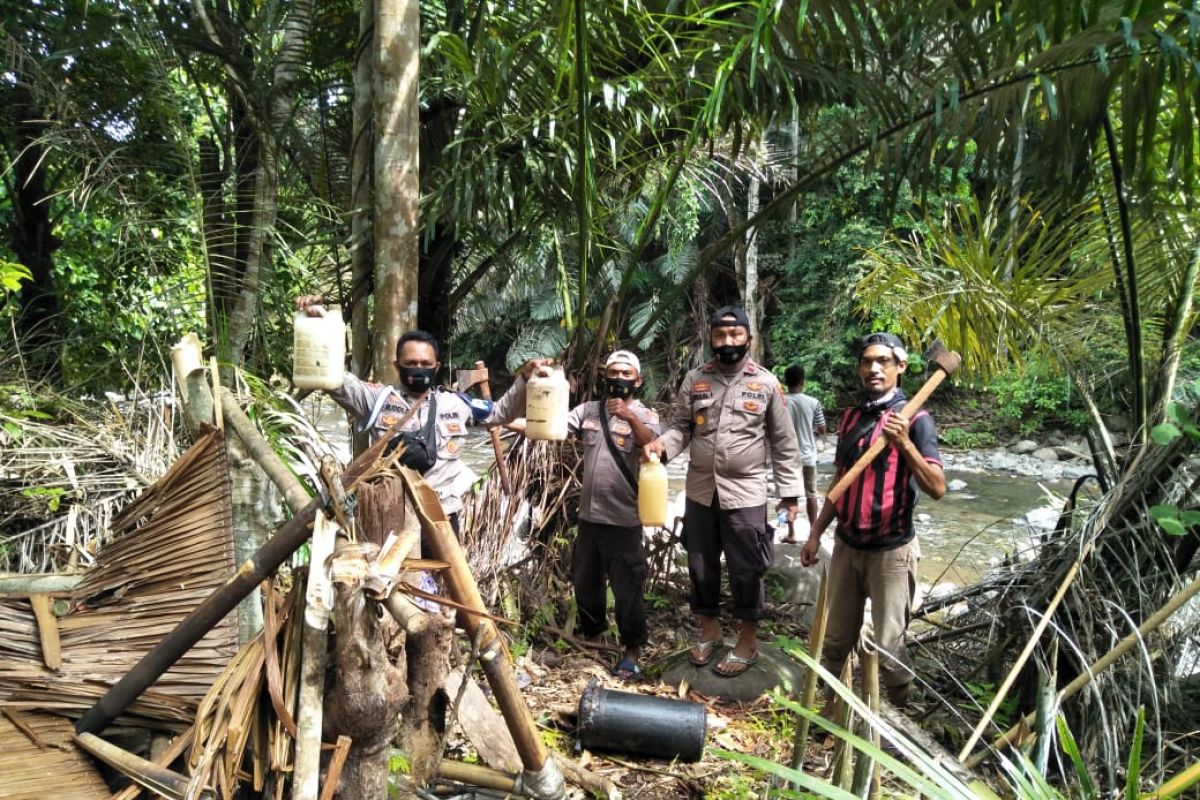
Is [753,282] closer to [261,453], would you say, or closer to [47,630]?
[261,453]

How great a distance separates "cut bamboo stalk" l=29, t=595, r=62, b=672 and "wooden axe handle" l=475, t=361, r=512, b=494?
1.95 m

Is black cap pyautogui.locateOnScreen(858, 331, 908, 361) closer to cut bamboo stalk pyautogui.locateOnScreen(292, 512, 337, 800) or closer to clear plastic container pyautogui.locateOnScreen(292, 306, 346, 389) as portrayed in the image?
clear plastic container pyautogui.locateOnScreen(292, 306, 346, 389)

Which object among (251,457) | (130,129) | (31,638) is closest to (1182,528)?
(251,457)

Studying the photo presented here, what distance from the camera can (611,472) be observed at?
3.63 metres

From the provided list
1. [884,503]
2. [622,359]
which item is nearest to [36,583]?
[622,359]

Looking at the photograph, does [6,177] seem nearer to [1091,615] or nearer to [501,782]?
[501,782]

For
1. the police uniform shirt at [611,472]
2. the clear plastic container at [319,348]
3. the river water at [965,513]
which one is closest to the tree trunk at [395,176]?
the clear plastic container at [319,348]

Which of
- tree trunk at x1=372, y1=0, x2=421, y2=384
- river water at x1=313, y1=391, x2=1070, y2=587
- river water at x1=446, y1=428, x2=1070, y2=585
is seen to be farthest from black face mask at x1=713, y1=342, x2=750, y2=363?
river water at x1=446, y1=428, x2=1070, y2=585

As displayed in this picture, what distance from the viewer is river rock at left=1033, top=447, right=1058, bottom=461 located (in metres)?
12.8

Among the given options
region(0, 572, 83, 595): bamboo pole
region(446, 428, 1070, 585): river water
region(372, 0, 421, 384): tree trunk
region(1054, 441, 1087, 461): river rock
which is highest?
region(372, 0, 421, 384): tree trunk

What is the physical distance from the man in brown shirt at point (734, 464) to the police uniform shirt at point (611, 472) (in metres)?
0.16

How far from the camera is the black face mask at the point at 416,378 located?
3258mm

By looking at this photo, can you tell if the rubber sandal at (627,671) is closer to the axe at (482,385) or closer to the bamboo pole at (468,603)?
the axe at (482,385)

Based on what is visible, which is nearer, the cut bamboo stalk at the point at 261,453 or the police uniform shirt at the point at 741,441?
the cut bamboo stalk at the point at 261,453
